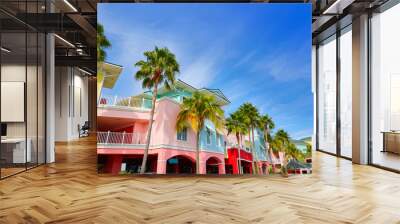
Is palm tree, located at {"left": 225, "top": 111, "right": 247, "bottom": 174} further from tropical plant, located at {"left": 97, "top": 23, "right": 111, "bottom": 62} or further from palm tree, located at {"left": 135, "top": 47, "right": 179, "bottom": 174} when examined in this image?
tropical plant, located at {"left": 97, "top": 23, "right": 111, "bottom": 62}

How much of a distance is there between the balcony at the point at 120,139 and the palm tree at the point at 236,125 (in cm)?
165

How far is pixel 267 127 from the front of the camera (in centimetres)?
696

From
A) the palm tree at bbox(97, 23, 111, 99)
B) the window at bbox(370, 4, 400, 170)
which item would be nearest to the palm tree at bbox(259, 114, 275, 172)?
the window at bbox(370, 4, 400, 170)

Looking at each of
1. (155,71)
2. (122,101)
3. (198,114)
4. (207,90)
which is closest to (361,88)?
(207,90)

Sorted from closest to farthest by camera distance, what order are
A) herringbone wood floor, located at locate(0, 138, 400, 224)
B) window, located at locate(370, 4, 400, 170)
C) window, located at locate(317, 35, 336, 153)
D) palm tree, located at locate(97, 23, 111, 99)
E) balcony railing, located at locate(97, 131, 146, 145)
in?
herringbone wood floor, located at locate(0, 138, 400, 224) < balcony railing, located at locate(97, 131, 146, 145) < palm tree, located at locate(97, 23, 111, 99) < window, located at locate(370, 4, 400, 170) < window, located at locate(317, 35, 336, 153)

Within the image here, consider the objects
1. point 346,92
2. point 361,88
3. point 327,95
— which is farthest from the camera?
point 327,95

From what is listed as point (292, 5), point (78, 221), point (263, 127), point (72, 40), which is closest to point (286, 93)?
point (263, 127)

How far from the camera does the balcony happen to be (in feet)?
22.1

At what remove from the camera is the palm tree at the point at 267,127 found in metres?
6.92

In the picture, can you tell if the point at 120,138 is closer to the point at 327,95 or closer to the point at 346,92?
the point at 346,92

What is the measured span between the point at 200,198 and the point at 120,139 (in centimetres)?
233

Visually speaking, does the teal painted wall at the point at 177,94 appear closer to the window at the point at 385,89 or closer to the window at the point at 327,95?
the window at the point at 385,89

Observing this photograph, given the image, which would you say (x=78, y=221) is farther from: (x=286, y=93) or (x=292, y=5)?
(x=292, y=5)

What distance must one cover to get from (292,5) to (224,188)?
3.72 meters
